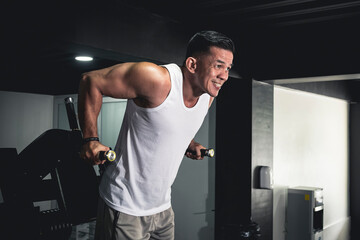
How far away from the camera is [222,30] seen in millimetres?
3574

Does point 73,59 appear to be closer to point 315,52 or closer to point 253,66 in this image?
point 253,66

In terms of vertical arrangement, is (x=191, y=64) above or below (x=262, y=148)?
above

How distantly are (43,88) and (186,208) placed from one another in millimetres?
3121

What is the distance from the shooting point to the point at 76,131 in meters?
1.46

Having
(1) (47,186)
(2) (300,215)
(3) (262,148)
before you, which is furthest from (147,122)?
(2) (300,215)

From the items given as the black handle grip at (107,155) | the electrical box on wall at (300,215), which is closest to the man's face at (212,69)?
the black handle grip at (107,155)

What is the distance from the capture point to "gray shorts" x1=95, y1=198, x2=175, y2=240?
146 cm

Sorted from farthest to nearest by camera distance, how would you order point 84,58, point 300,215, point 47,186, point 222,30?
point 300,215, point 84,58, point 222,30, point 47,186

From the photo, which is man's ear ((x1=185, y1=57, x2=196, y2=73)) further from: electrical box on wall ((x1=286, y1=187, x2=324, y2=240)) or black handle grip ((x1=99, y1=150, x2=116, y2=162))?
electrical box on wall ((x1=286, y1=187, x2=324, y2=240))

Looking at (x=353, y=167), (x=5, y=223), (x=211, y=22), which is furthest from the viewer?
(x=353, y=167)

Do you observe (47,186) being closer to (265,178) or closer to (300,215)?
(265,178)

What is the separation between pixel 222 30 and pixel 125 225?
2.49 m

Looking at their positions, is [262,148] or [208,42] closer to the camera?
[208,42]

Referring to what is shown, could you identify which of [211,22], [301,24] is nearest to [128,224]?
[211,22]
